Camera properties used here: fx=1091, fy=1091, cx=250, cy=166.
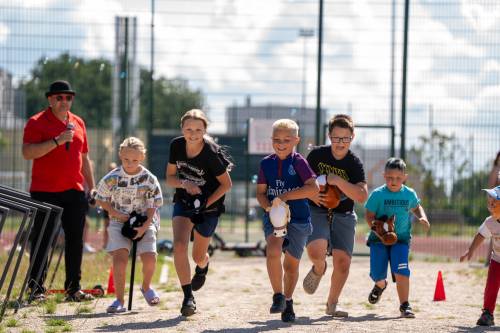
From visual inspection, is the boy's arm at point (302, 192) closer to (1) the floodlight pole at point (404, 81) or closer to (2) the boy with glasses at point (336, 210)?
(2) the boy with glasses at point (336, 210)

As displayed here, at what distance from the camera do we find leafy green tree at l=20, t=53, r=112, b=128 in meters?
17.9

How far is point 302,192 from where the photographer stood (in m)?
8.73

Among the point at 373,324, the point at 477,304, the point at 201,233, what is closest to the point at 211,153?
the point at 201,233

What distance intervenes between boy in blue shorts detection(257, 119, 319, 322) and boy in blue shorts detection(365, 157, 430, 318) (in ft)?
2.92

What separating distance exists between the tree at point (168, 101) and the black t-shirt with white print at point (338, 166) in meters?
8.74

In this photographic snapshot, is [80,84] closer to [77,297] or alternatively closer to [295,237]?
[77,297]

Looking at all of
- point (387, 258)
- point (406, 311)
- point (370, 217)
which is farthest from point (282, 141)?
point (406, 311)

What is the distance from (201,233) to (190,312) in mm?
808

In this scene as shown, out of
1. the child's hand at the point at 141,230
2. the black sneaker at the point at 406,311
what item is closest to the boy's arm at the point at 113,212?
the child's hand at the point at 141,230

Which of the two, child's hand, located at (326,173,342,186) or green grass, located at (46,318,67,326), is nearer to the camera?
green grass, located at (46,318,67,326)

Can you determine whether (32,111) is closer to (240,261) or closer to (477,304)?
(240,261)

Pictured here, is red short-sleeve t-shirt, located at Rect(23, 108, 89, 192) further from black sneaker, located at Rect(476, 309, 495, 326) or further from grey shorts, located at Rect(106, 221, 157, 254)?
black sneaker, located at Rect(476, 309, 495, 326)

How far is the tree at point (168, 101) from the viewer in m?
19.2

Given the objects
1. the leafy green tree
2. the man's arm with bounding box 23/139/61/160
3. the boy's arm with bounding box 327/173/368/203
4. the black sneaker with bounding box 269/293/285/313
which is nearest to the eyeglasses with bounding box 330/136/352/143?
the boy's arm with bounding box 327/173/368/203
